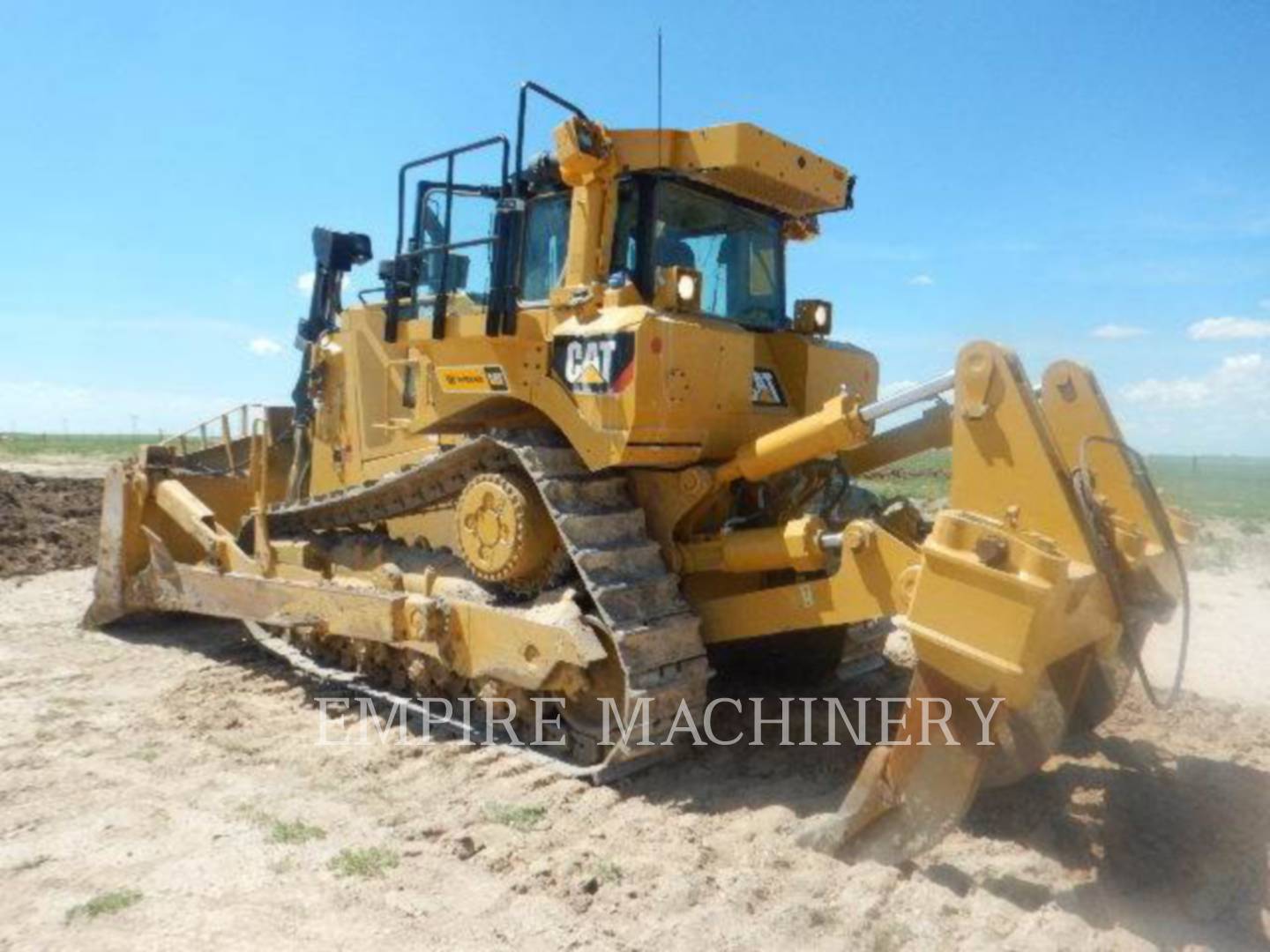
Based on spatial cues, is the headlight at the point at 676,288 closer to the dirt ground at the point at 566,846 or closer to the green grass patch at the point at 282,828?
the dirt ground at the point at 566,846

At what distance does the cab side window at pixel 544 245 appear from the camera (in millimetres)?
5656

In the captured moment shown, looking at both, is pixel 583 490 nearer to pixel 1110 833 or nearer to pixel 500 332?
pixel 500 332

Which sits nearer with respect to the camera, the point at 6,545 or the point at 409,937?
the point at 409,937

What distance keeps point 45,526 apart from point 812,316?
1237 cm

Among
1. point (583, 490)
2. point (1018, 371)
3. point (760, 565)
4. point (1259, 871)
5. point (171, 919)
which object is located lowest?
point (171, 919)

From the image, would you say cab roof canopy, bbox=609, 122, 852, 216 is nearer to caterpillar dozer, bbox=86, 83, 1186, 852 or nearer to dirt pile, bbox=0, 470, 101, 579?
caterpillar dozer, bbox=86, 83, 1186, 852

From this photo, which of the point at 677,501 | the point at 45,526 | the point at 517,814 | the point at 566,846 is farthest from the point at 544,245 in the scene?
the point at 45,526

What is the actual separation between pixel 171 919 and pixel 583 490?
262cm

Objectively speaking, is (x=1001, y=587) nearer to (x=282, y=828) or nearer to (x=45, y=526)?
(x=282, y=828)

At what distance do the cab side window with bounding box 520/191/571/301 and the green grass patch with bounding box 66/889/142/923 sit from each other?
352 cm

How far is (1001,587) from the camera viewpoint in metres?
3.61

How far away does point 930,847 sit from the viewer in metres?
3.96

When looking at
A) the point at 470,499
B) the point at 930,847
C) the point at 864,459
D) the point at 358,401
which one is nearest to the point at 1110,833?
the point at 930,847

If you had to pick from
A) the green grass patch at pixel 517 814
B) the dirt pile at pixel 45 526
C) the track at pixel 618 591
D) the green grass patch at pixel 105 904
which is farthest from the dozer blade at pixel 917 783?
the dirt pile at pixel 45 526
